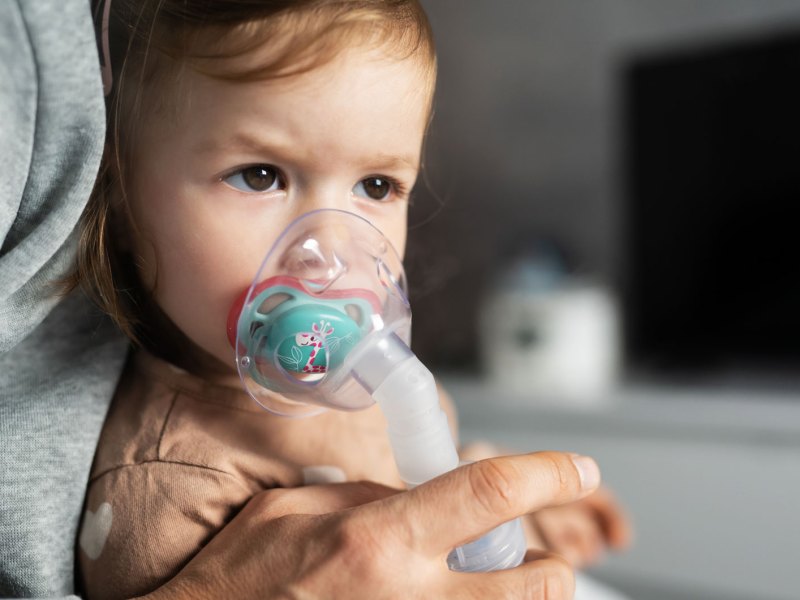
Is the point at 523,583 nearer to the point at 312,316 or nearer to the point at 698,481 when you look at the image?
the point at 312,316

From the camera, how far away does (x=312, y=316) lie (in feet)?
1.86

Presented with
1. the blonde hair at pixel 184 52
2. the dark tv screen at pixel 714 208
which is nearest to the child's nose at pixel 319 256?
the blonde hair at pixel 184 52

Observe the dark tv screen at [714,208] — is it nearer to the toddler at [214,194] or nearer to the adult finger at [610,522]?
the adult finger at [610,522]

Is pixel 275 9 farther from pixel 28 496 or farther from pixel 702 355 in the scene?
pixel 702 355

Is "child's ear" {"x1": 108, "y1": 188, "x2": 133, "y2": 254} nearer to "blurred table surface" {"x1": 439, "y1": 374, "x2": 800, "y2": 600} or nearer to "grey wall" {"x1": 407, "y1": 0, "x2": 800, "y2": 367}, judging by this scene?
"blurred table surface" {"x1": 439, "y1": 374, "x2": 800, "y2": 600}

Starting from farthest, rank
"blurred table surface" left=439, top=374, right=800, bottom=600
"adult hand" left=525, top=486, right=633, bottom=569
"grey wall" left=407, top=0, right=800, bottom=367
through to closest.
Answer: "grey wall" left=407, top=0, right=800, bottom=367
"blurred table surface" left=439, top=374, right=800, bottom=600
"adult hand" left=525, top=486, right=633, bottom=569

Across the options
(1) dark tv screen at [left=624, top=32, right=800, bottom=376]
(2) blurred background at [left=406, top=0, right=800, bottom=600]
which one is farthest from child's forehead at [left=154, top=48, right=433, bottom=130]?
(1) dark tv screen at [left=624, top=32, right=800, bottom=376]

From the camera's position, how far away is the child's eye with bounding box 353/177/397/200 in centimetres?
64

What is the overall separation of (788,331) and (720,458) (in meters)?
0.52

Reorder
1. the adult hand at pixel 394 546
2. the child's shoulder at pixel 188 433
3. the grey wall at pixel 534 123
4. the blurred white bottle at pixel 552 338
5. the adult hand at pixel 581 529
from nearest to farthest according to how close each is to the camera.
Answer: the adult hand at pixel 394 546
the child's shoulder at pixel 188 433
the adult hand at pixel 581 529
the blurred white bottle at pixel 552 338
the grey wall at pixel 534 123

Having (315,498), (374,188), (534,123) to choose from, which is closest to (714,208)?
(534,123)

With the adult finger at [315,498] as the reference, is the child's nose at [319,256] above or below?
above

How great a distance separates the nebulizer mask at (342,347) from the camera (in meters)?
0.56

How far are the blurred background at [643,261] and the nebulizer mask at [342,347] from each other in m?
0.97
